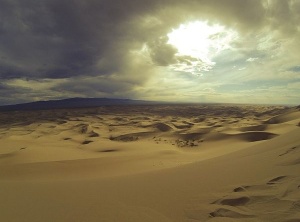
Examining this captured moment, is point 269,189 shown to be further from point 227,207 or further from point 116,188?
point 116,188

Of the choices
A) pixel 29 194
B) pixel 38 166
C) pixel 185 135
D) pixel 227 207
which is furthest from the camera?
pixel 185 135

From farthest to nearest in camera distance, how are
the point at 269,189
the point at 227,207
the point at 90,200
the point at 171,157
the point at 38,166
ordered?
the point at 171,157, the point at 38,166, the point at 90,200, the point at 269,189, the point at 227,207

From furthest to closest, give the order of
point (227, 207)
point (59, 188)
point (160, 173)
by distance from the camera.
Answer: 1. point (160, 173)
2. point (59, 188)
3. point (227, 207)

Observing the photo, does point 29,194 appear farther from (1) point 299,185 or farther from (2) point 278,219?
(1) point 299,185

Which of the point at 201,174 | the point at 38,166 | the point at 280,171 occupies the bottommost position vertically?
the point at 38,166

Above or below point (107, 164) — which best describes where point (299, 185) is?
above

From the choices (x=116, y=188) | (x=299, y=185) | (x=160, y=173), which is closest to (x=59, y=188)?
(x=116, y=188)

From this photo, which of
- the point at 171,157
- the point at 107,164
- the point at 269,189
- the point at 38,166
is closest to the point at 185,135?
the point at 171,157

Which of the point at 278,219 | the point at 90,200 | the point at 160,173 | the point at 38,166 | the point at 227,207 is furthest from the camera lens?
the point at 38,166

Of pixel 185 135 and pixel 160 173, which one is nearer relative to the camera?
pixel 160 173
